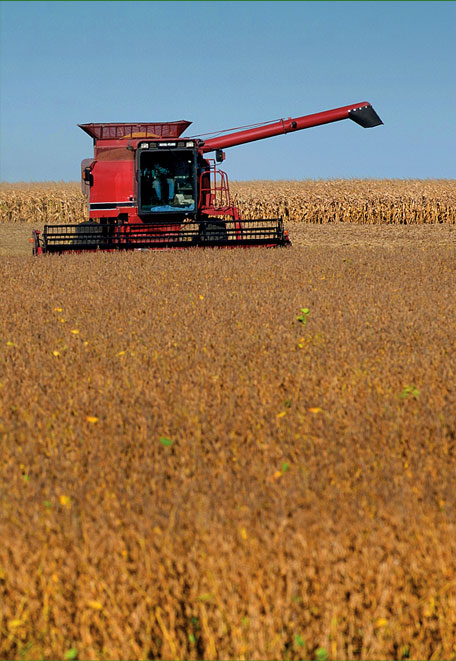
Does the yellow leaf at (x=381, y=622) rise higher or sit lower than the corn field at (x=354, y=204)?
lower

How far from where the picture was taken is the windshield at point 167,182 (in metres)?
15.7

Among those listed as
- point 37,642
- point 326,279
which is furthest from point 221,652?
point 326,279

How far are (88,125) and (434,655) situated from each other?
15.7 metres

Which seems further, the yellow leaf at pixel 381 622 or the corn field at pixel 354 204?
the corn field at pixel 354 204

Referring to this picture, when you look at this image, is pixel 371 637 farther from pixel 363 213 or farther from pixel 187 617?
pixel 363 213

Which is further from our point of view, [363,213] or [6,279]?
[363,213]

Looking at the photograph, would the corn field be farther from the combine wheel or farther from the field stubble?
the field stubble

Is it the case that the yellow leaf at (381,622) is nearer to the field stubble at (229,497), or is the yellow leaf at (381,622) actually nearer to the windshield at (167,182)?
the field stubble at (229,497)

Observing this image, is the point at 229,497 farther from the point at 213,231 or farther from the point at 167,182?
the point at 167,182

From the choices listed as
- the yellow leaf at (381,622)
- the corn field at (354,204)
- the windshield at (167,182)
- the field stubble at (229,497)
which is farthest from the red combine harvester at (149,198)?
the corn field at (354,204)

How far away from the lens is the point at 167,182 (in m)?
15.9

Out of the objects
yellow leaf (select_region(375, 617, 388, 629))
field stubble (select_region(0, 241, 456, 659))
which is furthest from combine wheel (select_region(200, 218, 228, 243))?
yellow leaf (select_region(375, 617, 388, 629))

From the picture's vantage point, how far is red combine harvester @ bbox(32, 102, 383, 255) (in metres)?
15.1

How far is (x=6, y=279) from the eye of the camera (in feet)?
36.6
